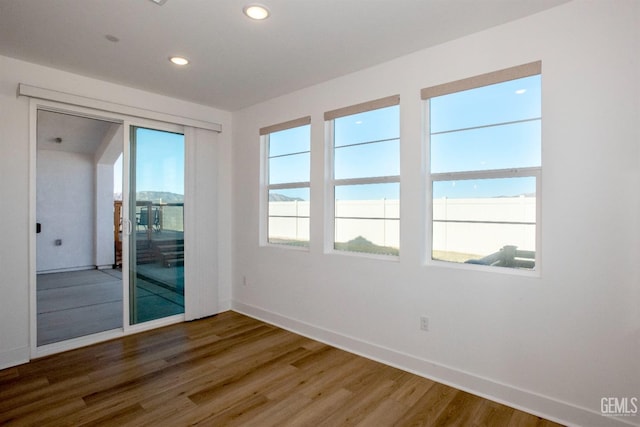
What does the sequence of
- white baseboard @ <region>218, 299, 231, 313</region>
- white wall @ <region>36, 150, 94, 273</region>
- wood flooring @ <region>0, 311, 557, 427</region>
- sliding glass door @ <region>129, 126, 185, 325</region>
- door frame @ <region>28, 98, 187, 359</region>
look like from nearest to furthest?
wood flooring @ <region>0, 311, 557, 427</region> → door frame @ <region>28, 98, 187, 359</region> → sliding glass door @ <region>129, 126, 185, 325</region> → white baseboard @ <region>218, 299, 231, 313</region> → white wall @ <region>36, 150, 94, 273</region>

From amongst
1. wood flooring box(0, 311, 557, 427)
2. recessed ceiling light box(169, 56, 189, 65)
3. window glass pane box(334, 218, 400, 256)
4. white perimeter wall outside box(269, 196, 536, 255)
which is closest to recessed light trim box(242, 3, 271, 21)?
recessed ceiling light box(169, 56, 189, 65)

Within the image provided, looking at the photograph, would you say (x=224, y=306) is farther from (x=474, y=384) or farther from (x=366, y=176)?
(x=474, y=384)

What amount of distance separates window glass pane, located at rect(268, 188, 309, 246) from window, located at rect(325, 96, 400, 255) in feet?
1.47

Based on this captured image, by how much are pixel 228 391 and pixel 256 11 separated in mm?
2639

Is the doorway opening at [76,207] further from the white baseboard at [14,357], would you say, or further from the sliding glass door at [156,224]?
the white baseboard at [14,357]

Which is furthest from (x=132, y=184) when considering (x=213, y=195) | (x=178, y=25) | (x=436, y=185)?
(x=436, y=185)

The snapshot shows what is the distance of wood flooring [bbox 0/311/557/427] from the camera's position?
6.89ft

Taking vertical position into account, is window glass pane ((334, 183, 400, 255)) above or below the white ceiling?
below

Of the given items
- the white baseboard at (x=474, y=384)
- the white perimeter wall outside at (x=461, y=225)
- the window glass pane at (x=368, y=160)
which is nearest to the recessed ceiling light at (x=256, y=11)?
the window glass pane at (x=368, y=160)

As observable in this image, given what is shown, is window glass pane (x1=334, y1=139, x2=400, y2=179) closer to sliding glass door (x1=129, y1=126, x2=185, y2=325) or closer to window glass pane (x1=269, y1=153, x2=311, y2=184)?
window glass pane (x1=269, y1=153, x2=311, y2=184)

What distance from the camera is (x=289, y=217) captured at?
3.93 m

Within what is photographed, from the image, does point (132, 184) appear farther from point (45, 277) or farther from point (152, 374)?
point (45, 277)

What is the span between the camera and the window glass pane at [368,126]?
299 cm

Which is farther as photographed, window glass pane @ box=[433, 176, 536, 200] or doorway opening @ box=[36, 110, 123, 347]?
doorway opening @ box=[36, 110, 123, 347]
